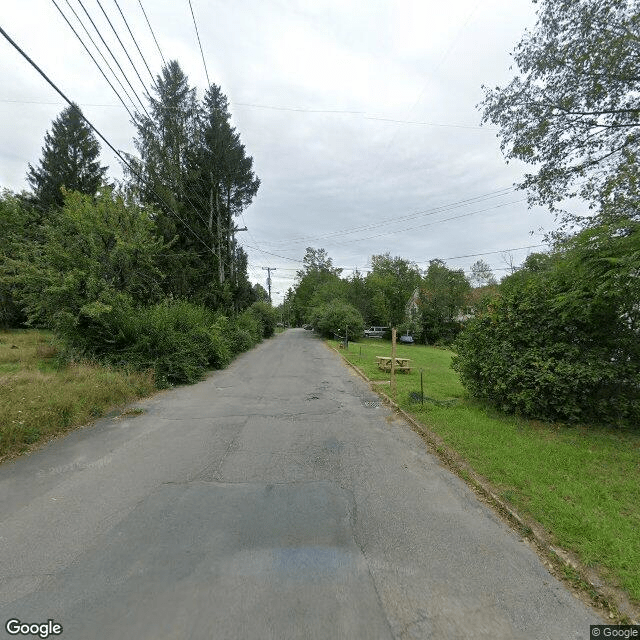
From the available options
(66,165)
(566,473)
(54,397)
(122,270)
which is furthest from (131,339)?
(66,165)

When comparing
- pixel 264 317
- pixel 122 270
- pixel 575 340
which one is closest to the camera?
pixel 575 340

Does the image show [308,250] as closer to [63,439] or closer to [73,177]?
[73,177]

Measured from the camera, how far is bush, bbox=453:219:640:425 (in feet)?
17.1

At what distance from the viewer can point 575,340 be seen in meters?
5.98

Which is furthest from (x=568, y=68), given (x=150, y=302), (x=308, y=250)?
(x=308, y=250)

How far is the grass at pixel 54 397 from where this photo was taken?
5008 mm

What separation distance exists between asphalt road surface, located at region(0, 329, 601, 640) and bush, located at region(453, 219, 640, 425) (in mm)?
2667

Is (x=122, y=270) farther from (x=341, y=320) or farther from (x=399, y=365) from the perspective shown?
(x=341, y=320)

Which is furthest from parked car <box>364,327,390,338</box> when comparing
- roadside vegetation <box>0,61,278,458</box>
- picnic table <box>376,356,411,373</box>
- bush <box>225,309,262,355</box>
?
picnic table <box>376,356,411,373</box>

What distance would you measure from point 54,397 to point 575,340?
392 inches

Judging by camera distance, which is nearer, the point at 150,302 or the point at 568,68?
the point at 568,68

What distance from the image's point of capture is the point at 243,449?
16.4ft

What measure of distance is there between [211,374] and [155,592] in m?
10.7

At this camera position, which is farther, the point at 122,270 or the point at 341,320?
the point at 341,320
